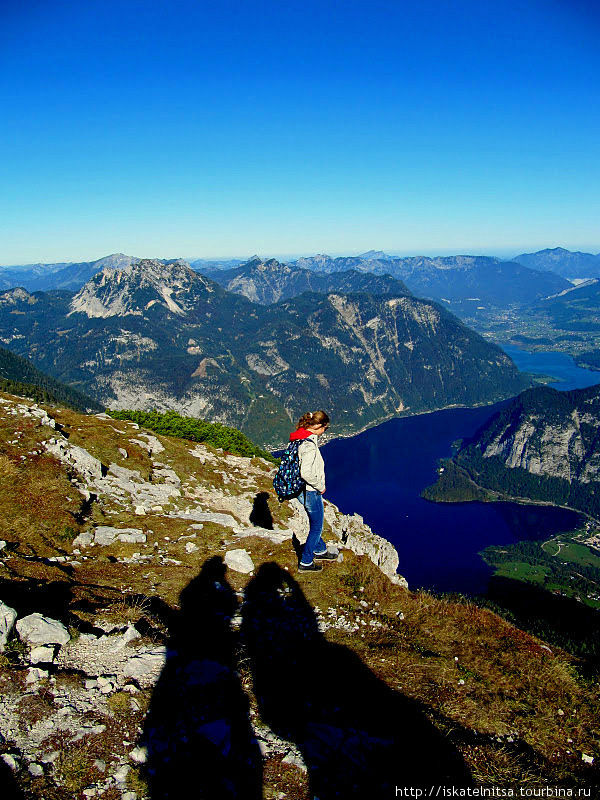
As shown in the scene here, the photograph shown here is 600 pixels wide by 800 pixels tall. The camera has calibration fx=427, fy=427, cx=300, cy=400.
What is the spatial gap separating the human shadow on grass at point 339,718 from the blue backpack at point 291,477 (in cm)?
391

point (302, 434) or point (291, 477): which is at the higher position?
point (302, 434)

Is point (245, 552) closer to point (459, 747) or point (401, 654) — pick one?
point (401, 654)

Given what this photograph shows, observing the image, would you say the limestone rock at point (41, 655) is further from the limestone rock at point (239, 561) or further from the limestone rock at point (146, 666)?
the limestone rock at point (239, 561)

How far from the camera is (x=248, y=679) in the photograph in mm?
10016

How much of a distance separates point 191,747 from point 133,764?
1.02 meters

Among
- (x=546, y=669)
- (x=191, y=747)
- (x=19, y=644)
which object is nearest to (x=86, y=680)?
(x=19, y=644)


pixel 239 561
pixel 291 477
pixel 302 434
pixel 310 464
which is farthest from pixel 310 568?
pixel 302 434

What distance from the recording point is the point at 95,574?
48.1 feet

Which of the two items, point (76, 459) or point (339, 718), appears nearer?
point (339, 718)

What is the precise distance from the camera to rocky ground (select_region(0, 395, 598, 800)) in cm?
751

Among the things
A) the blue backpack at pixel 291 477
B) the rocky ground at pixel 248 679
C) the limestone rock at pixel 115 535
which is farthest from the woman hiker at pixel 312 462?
the limestone rock at pixel 115 535

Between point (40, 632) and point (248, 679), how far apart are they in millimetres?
4892

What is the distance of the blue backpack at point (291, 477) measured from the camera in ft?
46.3

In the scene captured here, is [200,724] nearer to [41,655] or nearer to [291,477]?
[41,655]
